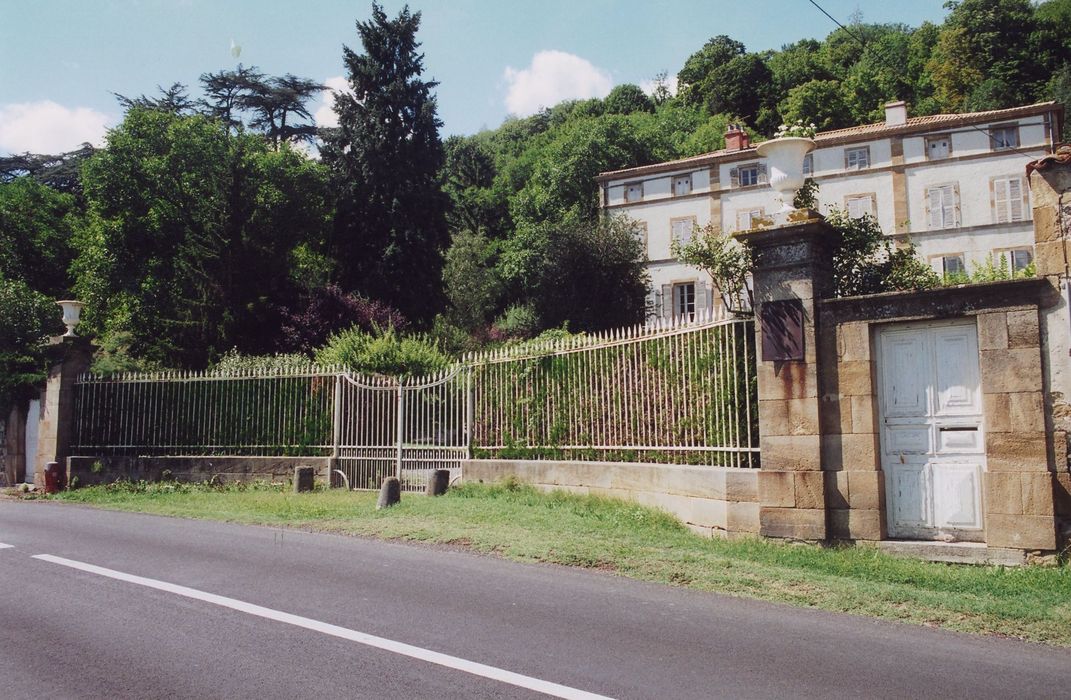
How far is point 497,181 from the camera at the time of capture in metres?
64.3

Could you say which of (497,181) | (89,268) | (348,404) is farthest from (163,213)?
(497,181)

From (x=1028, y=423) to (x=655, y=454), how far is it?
4.16 metres

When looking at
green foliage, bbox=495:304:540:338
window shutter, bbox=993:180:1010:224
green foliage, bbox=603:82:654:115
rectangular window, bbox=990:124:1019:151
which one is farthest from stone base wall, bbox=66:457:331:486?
green foliage, bbox=603:82:654:115

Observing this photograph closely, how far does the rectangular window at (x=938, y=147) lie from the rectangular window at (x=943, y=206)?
4.85 ft

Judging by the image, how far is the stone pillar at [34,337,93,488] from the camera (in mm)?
17141

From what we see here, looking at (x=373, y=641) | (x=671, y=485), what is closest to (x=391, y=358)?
(x=671, y=485)

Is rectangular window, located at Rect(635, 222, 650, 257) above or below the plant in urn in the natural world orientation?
above

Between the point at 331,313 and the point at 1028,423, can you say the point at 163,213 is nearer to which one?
the point at 331,313

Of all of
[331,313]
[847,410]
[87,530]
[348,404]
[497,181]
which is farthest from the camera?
[497,181]

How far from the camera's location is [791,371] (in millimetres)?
8391

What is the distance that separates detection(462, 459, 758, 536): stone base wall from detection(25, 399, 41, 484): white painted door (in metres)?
12.0

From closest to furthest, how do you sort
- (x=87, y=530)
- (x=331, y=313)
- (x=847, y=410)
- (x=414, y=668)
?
1. (x=414, y=668)
2. (x=847, y=410)
3. (x=87, y=530)
4. (x=331, y=313)

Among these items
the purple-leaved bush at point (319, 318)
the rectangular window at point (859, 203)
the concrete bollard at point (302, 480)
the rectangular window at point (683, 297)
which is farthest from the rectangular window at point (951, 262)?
the concrete bollard at point (302, 480)

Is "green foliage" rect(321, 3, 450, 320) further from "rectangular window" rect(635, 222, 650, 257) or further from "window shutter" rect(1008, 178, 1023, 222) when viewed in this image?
"window shutter" rect(1008, 178, 1023, 222)
